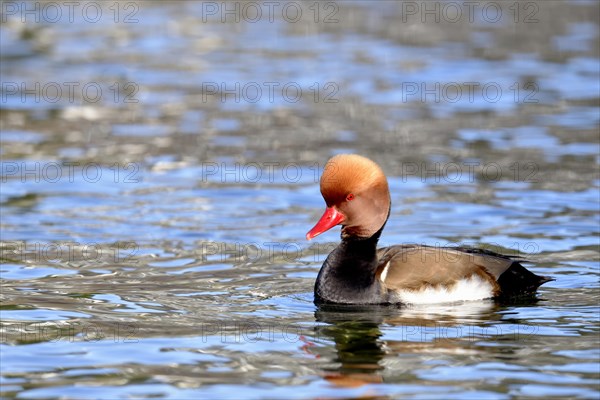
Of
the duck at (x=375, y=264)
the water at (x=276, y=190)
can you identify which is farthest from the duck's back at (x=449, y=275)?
the water at (x=276, y=190)

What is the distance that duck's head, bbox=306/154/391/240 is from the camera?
890 centimetres

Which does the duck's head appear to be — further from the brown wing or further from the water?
the water

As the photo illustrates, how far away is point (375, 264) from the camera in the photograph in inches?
358

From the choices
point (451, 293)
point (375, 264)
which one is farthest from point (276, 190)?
point (451, 293)

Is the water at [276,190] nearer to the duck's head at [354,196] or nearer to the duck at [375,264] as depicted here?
the duck at [375,264]

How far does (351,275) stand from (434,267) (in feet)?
1.89

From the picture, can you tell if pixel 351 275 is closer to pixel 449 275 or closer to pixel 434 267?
pixel 434 267

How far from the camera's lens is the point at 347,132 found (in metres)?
16.4

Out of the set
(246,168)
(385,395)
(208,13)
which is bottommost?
(385,395)

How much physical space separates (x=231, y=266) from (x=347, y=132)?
20.0 ft

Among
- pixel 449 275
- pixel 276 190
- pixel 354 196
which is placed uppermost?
pixel 354 196

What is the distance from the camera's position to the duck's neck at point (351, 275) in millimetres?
8984

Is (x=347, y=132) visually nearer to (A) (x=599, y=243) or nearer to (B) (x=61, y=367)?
(A) (x=599, y=243)

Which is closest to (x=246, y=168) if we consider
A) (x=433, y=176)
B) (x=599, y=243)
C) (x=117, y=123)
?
(x=433, y=176)
